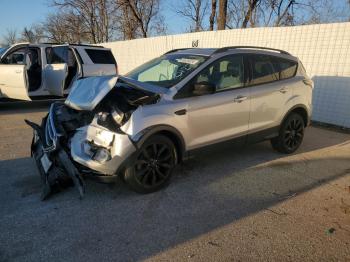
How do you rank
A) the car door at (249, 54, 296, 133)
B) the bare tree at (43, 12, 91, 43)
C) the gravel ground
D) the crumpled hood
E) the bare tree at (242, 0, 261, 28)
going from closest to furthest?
1. the gravel ground
2. the crumpled hood
3. the car door at (249, 54, 296, 133)
4. the bare tree at (242, 0, 261, 28)
5. the bare tree at (43, 12, 91, 43)

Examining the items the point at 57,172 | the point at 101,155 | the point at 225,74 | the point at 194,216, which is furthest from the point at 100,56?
the point at 194,216

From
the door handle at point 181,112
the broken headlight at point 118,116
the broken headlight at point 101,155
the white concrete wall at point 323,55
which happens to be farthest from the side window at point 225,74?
the white concrete wall at point 323,55

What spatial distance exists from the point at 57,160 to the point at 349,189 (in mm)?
3926

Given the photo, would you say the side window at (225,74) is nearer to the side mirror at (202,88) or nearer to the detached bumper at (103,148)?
the side mirror at (202,88)

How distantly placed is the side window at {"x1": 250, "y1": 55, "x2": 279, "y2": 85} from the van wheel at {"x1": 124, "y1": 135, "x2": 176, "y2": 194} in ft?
6.23

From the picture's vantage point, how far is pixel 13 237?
10.4 ft

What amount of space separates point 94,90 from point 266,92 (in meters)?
2.74

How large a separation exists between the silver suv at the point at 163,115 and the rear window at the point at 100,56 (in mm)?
5521

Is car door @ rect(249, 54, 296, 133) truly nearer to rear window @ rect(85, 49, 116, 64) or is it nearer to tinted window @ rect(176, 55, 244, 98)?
tinted window @ rect(176, 55, 244, 98)

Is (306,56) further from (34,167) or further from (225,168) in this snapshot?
(34,167)

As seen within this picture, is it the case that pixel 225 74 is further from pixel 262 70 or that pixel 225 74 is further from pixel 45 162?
pixel 45 162

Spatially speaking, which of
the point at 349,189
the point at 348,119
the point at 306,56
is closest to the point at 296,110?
the point at 349,189

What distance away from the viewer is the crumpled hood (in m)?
4.07

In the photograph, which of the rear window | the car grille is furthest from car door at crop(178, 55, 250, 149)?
the rear window
